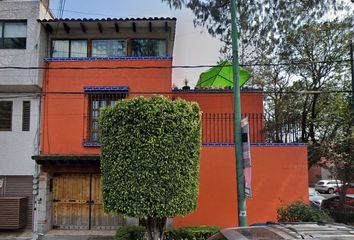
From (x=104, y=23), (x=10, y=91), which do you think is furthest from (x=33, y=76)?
(x=104, y=23)

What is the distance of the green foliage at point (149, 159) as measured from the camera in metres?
9.66

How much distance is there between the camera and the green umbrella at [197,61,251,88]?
55.1ft

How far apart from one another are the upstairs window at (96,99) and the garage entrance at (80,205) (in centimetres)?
162

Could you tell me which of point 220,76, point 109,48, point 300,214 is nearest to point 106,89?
point 109,48

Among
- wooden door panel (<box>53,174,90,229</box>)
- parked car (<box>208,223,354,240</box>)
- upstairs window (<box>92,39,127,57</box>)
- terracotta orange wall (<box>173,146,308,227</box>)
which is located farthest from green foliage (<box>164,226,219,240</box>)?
upstairs window (<box>92,39,127,57</box>)

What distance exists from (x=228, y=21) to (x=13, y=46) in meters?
8.65

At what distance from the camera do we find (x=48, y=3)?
17.6 metres

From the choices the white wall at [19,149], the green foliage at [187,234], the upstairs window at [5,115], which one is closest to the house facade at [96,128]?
the white wall at [19,149]

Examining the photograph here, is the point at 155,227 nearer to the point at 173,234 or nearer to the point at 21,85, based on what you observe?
the point at 173,234

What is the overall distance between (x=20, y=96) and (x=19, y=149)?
2.02 meters

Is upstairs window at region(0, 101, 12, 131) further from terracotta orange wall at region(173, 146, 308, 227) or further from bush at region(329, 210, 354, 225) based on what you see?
bush at region(329, 210, 354, 225)

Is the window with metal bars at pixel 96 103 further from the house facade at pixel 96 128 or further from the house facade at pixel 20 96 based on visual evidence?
the house facade at pixel 20 96

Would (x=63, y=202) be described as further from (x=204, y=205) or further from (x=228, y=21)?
(x=228, y=21)

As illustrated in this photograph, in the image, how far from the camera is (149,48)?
17266 mm
